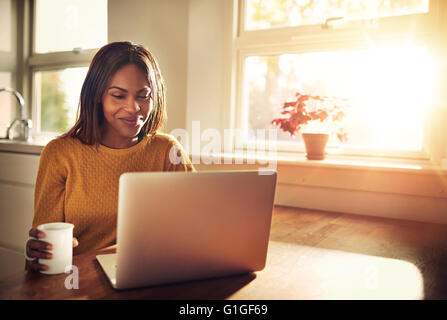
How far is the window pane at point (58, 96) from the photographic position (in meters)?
2.90

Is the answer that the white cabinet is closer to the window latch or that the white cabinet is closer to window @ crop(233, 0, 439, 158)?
window @ crop(233, 0, 439, 158)

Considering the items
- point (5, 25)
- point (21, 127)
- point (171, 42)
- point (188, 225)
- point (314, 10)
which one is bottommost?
point (188, 225)

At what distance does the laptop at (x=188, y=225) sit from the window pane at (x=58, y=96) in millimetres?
2357

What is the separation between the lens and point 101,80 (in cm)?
122

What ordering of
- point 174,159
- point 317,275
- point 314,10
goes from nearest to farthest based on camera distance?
point 317,275, point 174,159, point 314,10

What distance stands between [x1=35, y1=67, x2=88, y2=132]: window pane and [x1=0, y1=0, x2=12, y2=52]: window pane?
0.30 metres

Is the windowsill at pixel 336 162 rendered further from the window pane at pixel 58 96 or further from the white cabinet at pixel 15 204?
the window pane at pixel 58 96

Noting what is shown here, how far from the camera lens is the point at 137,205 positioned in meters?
0.68

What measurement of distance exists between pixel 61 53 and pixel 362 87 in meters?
2.15

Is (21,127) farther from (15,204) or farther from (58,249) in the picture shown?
(58,249)

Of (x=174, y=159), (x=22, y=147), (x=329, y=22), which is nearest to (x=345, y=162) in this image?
(x=329, y=22)

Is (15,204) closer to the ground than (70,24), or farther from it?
closer to the ground

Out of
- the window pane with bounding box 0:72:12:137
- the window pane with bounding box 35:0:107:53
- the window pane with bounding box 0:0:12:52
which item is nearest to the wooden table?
the window pane with bounding box 35:0:107:53
